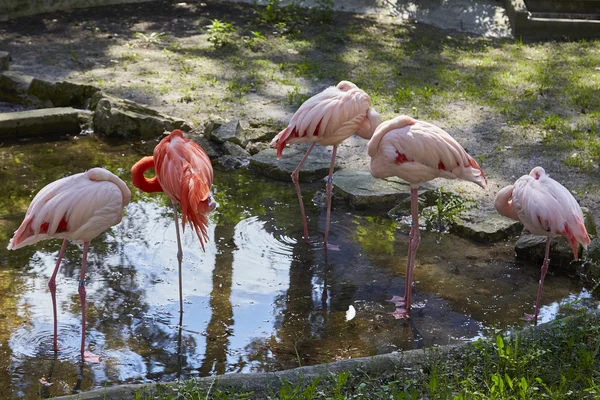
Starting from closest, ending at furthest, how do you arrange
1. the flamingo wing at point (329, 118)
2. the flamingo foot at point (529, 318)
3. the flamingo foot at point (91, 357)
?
the flamingo foot at point (91, 357), the flamingo foot at point (529, 318), the flamingo wing at point (329, 118)

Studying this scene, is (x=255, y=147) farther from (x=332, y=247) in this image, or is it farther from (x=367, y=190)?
(x=332, y=247)

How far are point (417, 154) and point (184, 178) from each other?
133 cm

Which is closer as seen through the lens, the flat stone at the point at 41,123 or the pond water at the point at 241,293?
the pond water at the point at 241,293

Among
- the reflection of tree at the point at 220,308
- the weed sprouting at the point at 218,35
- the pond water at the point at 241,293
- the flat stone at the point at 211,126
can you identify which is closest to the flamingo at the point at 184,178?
the reflection of tree at the point at 220,308

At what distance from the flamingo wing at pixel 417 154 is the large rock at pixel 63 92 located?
12.9 feet

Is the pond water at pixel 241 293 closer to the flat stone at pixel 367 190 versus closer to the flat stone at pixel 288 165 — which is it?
the flat stone at pixel 367 190

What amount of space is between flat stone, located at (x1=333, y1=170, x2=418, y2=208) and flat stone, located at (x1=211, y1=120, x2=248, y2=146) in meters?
0.97

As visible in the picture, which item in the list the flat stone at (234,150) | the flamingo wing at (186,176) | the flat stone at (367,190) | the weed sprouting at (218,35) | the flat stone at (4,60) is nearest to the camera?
the flamingo wing at (186,176)

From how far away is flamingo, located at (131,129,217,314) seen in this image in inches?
163

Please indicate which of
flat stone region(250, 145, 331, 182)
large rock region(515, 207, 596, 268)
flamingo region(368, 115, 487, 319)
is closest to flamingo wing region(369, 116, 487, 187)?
flamingo region(368, 115, 487, 319)

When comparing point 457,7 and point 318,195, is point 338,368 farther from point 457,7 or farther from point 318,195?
point 457,7

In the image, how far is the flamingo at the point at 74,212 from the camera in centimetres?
392

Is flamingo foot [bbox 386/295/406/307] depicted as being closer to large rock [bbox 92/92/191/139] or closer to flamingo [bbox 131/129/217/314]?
flamingo [bbox 131/129/217/314]

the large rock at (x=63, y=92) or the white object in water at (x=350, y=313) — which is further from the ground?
the large rock at (x=63, y=92)
